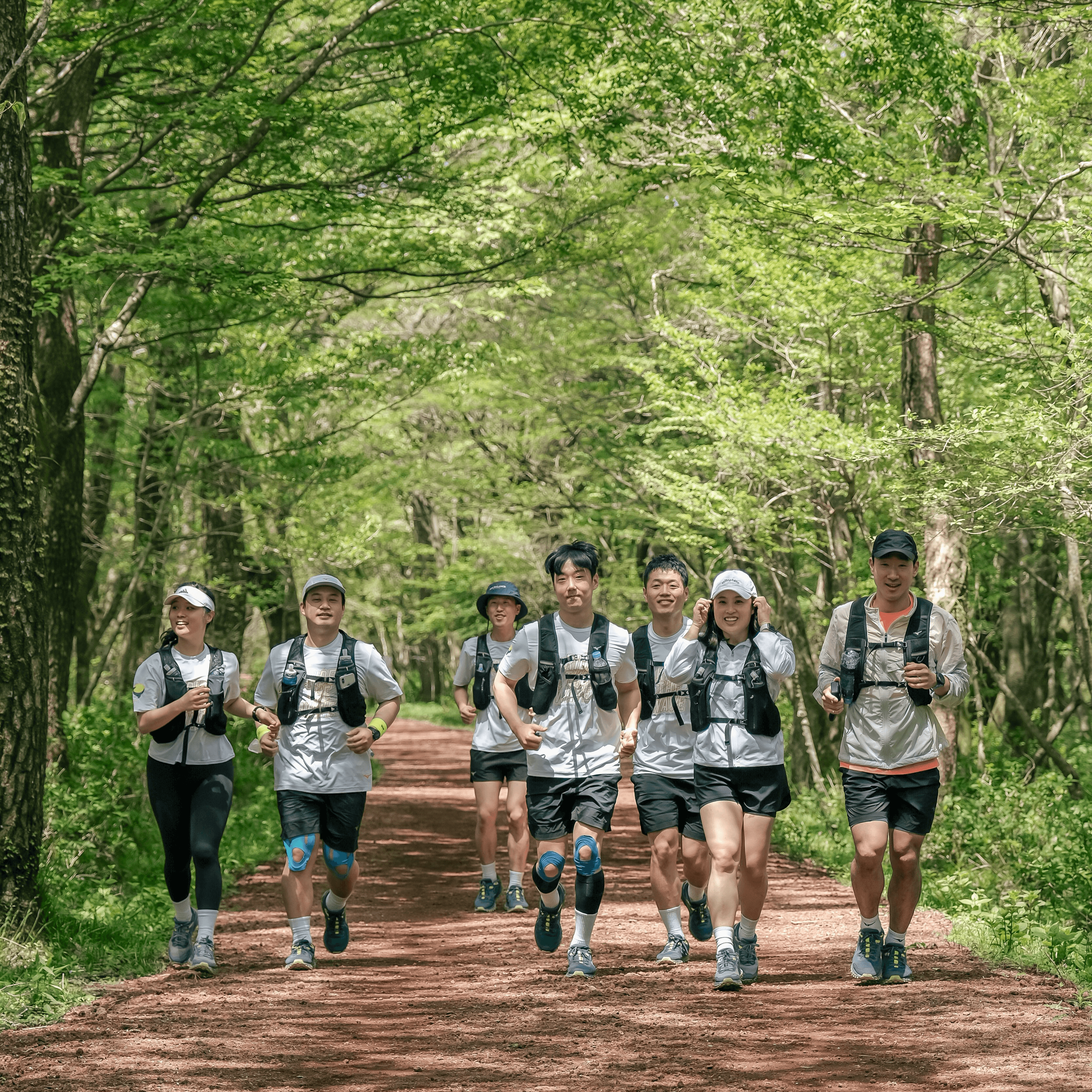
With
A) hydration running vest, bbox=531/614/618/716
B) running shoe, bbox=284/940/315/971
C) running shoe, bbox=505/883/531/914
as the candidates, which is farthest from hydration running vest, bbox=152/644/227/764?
running shoe, bbox=505/883/531/914

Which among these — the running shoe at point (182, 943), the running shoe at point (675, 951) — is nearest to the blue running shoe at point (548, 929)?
the running shoe at point (675, 951)

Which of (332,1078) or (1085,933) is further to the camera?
(1085,933)

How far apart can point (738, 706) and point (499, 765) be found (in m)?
3.10

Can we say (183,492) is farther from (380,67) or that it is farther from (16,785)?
(16,785)

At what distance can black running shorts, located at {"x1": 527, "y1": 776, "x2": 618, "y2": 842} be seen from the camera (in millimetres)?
6758

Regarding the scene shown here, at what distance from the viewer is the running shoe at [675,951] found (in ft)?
23.5

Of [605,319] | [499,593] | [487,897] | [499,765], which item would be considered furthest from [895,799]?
[605,319]

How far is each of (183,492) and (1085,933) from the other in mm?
13158

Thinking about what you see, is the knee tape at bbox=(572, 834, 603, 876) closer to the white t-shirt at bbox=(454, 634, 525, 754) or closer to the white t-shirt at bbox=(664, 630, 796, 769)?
the white t-shirt at bbox=(664, 630, 796, 769)

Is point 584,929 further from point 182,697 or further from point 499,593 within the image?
point 499,593

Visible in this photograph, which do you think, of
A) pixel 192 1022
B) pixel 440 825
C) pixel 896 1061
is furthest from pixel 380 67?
pixel 896 1061

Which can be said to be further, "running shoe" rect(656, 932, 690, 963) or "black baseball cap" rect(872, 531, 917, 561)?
"running shoe" rect(656, 932, 690, 963)

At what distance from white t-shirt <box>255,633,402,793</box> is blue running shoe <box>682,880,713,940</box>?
2.12 m

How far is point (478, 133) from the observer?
1381 centimetres
